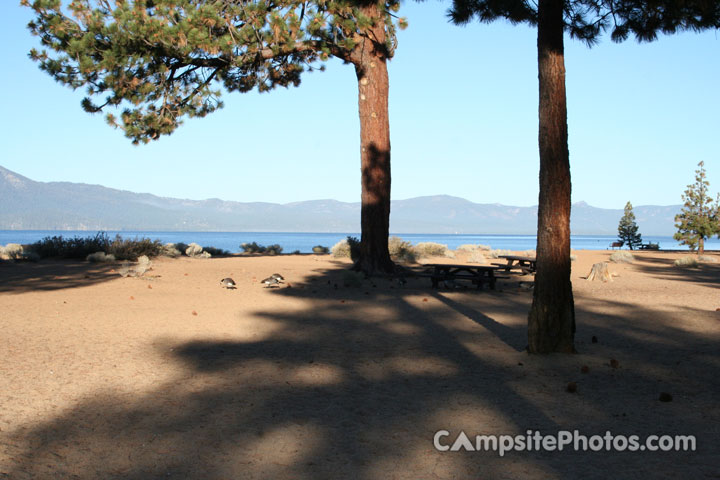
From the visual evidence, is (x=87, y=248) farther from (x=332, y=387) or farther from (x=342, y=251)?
(x=332, y=387)

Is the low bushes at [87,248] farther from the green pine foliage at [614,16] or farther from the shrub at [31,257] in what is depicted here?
the green pine foliage at [614,16]

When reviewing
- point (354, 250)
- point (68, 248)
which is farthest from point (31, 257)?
point (354, 250)

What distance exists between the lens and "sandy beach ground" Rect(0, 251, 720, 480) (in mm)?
3629

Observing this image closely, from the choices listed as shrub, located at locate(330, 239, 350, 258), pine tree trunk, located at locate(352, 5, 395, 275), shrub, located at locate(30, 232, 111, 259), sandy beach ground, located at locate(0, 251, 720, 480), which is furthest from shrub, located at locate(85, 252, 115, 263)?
pine tree trunk, located at locate(352, 5, 395, 275)

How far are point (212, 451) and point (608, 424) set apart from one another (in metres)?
2.78

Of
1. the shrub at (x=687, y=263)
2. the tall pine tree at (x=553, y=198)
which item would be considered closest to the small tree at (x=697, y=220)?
the shrub at (x=687, y=263)

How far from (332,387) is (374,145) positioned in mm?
10080

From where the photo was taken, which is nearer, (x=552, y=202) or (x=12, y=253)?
(x=552, y=202)

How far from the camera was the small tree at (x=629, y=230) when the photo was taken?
4041 centimetres

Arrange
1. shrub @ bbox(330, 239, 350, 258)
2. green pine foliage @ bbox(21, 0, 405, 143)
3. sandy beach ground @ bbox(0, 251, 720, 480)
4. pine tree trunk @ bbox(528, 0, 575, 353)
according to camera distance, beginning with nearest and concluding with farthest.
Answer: sandy beach ground @ bbox(0, 251, 720, 480) < pine tree trunk @ bbox(528, 0, 575, 353) < green pine foliage @ bbox(21, 0, 405, 143) < shrub @ bbox(330, 239, 350, 258)

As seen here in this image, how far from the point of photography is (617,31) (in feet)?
25.9

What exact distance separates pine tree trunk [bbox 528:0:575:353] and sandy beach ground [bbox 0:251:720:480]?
0.34 meters

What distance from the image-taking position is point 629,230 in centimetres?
4078

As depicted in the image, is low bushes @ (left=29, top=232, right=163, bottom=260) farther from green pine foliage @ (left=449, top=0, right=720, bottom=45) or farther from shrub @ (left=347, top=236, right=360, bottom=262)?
green pine foliage @ (left=449, top=0, right=720, bottom=45)
